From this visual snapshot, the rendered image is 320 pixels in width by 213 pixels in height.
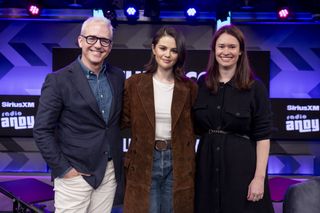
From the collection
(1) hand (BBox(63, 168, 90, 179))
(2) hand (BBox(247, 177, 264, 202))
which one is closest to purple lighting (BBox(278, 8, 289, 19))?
(2) hand (BBox(247, 177, 264, 202))

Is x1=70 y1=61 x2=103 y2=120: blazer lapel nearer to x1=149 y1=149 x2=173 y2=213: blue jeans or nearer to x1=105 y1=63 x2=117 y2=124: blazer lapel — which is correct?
x1=105 y1=63 x2=117 y2=124: blazer lapel

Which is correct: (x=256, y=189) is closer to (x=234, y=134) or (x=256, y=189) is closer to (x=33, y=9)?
(x=234, y=134)

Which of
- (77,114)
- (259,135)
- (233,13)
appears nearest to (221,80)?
(259,135)

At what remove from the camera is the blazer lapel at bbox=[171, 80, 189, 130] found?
221 centimetres

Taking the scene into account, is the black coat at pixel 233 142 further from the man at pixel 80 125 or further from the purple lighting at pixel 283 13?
the purple lighting at pixel 283 13

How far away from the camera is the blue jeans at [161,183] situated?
2230 mm

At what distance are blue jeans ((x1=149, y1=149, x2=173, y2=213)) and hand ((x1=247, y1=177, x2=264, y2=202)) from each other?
0.42 metres

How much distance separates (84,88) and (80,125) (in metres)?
0.19

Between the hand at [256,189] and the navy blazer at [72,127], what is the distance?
78cm

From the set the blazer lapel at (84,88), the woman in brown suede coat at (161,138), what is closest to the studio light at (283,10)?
the woman in brown suede coat at (161,138)

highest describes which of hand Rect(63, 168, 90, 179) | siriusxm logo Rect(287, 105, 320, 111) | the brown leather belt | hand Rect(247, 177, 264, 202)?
siriusxm logo Rect(287, 105, 320, 111)

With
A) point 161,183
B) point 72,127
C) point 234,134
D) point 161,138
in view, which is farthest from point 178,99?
point 72,127

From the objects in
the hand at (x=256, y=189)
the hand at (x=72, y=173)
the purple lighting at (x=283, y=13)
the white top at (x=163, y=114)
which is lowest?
the hand at (x=256, y=189)

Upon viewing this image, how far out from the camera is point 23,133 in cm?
602
